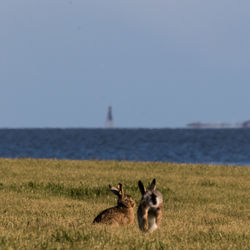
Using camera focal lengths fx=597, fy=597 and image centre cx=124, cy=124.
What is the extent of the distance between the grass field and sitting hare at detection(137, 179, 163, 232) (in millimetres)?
253

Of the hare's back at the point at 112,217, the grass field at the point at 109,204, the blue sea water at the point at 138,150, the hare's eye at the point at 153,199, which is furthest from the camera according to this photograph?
the blue sea water at the point at 138,150

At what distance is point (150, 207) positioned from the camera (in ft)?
31.7

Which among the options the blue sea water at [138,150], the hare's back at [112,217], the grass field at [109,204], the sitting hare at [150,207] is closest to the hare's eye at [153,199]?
the sitting hare at [150,207]

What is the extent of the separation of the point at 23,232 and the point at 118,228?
5.69 ft

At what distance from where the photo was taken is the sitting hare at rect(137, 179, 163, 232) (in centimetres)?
957

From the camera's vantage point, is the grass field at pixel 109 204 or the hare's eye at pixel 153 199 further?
the grass field at pixel 109 204

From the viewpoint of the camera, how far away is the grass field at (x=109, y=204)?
9961mm

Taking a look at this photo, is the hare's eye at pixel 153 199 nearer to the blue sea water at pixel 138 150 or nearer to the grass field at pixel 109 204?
the grass field at pixel 109 204

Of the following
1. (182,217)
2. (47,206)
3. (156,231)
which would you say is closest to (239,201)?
(182,217)

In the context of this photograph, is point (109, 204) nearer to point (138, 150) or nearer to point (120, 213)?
point (120, 213)

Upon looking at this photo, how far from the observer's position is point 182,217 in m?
14.5

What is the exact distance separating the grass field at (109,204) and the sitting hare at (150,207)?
25 cm

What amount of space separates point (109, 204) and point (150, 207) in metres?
8.17

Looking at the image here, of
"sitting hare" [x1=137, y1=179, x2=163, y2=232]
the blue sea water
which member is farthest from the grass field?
the blue sea water
